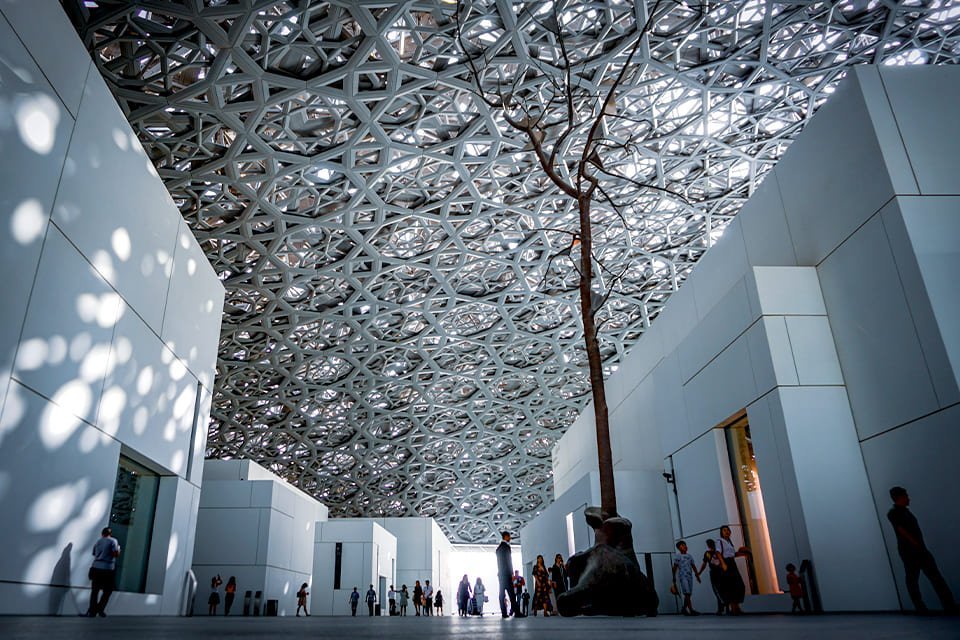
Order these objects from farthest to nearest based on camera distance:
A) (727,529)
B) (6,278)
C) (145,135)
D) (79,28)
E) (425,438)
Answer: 1. (425,438)
2. (145,135)
3. (79,28)
4. (727,529)
5. (6,278)

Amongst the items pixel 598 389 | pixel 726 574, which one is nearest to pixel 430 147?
pixel 598 389

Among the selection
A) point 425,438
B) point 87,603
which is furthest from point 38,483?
point 425,438

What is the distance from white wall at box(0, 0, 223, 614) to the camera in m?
7.90

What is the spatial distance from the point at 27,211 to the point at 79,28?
1283 centimetres

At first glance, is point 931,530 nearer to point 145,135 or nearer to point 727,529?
point 727,529

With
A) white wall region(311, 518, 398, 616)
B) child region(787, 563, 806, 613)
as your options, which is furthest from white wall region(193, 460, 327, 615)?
child region(787, 563, 806, 613)

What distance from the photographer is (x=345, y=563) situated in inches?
1119

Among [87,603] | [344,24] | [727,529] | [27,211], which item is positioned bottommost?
[87,603]

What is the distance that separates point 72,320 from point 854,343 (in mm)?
11861

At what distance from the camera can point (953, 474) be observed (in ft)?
25.5

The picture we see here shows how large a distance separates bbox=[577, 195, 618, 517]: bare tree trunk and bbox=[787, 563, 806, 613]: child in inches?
130

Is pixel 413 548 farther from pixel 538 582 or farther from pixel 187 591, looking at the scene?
pixel 187 591

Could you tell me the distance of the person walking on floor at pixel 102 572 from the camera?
9.33 metres

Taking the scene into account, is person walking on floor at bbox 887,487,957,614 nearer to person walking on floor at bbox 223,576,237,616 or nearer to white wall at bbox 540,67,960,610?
white wall at bbox 540,67,960,610
